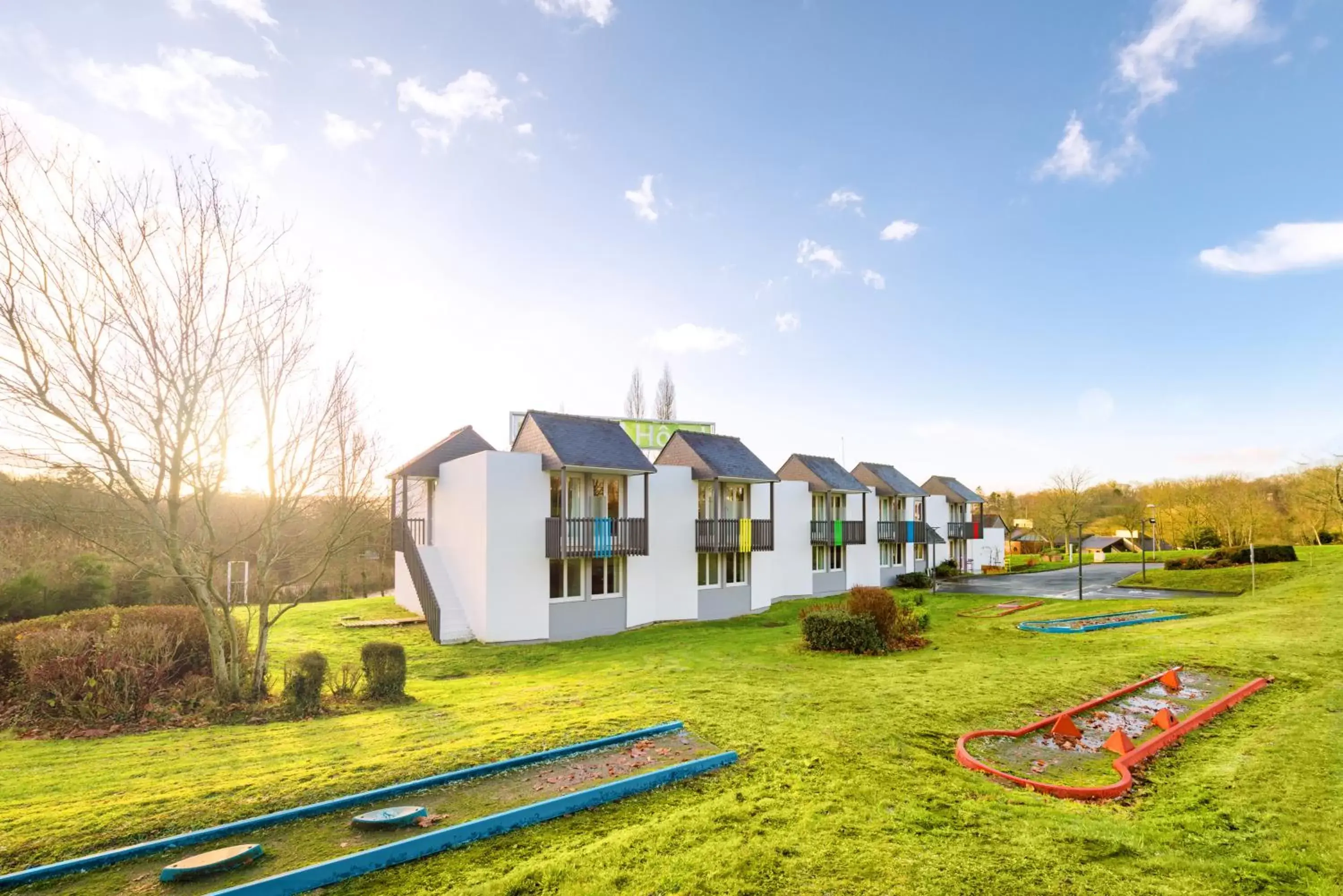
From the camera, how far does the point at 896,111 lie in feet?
55.1

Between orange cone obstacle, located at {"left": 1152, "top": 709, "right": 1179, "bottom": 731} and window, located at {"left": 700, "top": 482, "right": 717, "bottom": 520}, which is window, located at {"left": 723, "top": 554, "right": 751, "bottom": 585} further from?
orange cone obstacle, located at {"left": 1152, "top": 709, "right": 1179, "bottom": 731}

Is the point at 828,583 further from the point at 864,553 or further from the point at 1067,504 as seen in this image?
the point at 1067,504

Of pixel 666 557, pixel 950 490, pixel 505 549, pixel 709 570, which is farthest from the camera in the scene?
pixel 950 490

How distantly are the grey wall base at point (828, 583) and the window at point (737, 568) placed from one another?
6.17 meters

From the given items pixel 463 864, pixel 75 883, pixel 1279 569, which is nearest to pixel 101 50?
pixel 75 883

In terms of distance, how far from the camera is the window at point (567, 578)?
746 inches

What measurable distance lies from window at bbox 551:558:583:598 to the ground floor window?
1650cm

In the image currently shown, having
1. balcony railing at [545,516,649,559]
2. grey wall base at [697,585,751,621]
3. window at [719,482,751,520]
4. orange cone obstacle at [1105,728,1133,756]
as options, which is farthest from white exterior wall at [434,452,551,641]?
orange cone obstacle at [1105,728,1133,756]

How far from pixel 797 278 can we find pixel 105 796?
2020cm

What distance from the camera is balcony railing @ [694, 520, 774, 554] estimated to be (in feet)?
74.7

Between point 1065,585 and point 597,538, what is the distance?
27.9 metres

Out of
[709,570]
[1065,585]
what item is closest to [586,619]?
[709,570]

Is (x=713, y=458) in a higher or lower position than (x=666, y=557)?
higher

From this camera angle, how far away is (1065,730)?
868 cm
